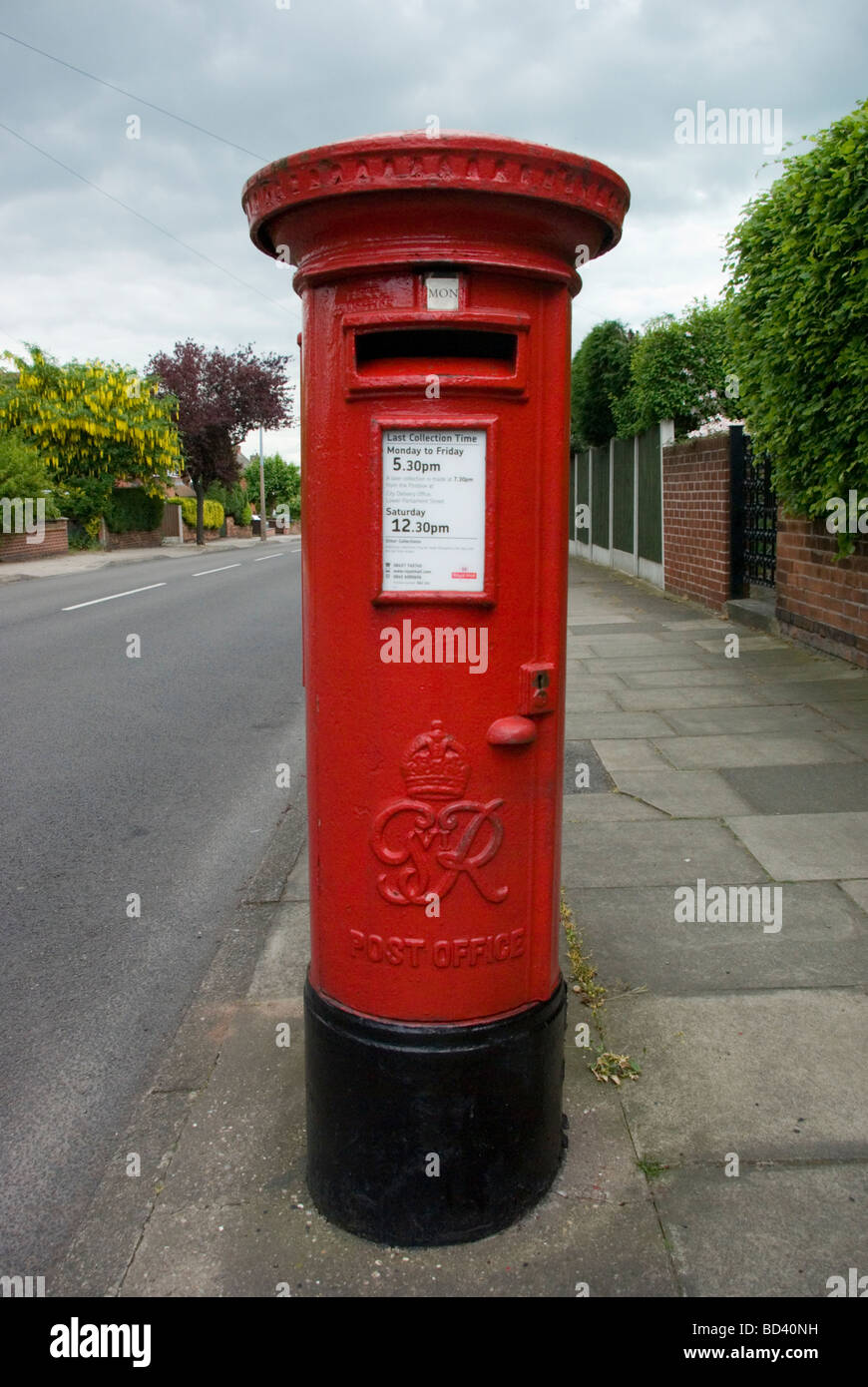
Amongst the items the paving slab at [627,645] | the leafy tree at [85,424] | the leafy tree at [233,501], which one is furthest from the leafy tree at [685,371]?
the leafy tree at [233,501]

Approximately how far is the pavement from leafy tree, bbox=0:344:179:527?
100ft

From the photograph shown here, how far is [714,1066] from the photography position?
9.62ft

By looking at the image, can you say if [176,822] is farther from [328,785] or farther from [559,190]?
[559,190]

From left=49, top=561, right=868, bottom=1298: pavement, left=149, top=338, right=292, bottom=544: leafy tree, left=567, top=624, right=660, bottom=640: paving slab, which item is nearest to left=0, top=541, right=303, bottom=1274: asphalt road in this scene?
left=49, top=561, right=868, bottom=1298: pavement

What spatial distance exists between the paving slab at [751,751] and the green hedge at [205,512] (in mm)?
41012

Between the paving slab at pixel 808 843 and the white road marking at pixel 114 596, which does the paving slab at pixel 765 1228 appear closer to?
the paving slab at pixel 808 843

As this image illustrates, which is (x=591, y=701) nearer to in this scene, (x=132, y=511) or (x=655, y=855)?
(x=655, y=855)

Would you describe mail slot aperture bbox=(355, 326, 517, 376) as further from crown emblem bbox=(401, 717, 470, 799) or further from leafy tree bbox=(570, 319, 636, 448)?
leafy tree bbox=(570, 319, 636, 448)

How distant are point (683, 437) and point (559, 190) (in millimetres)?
→ 12195

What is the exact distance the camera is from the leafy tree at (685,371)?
1402cm

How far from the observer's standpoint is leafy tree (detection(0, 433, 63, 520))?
25.7 metres

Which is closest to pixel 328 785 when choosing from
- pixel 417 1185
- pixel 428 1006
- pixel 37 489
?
pixel 428 1006

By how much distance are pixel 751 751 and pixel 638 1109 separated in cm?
364
